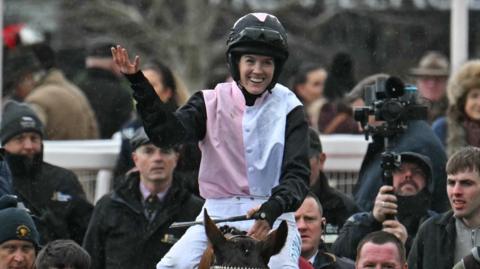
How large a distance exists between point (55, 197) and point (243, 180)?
11.6 ft

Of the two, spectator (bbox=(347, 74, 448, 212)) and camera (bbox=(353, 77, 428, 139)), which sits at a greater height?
camera (bbox=(353, 77, 428, 139))

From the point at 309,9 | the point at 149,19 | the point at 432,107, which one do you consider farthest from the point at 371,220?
the point at 149,19

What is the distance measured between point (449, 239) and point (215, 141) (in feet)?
6.97

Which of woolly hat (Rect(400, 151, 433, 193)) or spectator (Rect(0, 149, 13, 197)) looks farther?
woolly hat (Rect(400, 151, 433, 193))

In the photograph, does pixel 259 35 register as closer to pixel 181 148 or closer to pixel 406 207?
pixel 406 207

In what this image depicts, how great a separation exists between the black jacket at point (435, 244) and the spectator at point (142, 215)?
194 cm

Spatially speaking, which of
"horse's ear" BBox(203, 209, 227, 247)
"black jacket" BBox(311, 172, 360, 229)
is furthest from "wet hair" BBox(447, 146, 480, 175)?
"horse's ear" BBox(203, 209, 227, 247)

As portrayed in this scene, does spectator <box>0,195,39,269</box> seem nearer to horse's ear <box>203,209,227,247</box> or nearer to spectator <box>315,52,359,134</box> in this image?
horse's ear <box>203,209,227,247</box>

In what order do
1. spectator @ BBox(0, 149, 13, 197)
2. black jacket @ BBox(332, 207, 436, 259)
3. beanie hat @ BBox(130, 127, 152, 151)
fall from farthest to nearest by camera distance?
beanie hat @ BBox(130, 127, 152, 151) < spectator @ BBox(0, 149, 13, 197) < black jacket @ BBox(332, 207, 436, 259)

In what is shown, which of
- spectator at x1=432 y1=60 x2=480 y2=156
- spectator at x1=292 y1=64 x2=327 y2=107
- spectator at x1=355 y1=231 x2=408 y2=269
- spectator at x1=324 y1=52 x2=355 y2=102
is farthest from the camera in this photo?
spectator at x1=292 y1=64 x2=327 y2=107

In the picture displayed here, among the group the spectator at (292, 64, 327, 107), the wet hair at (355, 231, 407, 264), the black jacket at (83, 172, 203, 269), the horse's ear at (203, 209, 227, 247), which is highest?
the horse's ear at (203, 209, 227, 247)

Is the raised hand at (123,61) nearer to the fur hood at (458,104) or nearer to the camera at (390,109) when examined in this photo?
the camera at (390,109)

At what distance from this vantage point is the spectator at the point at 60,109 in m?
16.8

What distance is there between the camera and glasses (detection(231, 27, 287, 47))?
35.1 feet
